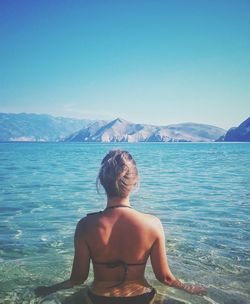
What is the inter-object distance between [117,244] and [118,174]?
0.84 m

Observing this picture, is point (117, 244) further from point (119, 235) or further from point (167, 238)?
point (167, 238)

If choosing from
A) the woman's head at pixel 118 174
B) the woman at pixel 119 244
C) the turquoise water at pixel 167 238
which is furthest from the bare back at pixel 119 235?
the turquoise water at pixel 167 238

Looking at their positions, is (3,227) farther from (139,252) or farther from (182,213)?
(139,252)

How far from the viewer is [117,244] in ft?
12.7

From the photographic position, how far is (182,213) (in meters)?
13.5

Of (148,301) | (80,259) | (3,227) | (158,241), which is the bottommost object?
(3,227)

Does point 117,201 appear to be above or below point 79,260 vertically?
above

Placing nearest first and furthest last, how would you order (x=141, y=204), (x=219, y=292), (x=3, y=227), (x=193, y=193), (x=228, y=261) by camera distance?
(x=219, y=292), (x=228, y=261), (x=3, y=227), (x=141, y=204), (x=193, y=193)

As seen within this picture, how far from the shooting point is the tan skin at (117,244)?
381cm

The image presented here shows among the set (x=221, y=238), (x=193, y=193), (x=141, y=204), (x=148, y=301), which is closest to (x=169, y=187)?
(x=193, y=193)

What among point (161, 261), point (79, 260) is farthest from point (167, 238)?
point (79, 260)

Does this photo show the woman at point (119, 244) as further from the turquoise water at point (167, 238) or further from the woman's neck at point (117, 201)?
the turquoise water at point (167, 238)

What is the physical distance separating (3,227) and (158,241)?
889 cm

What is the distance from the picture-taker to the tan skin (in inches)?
150
